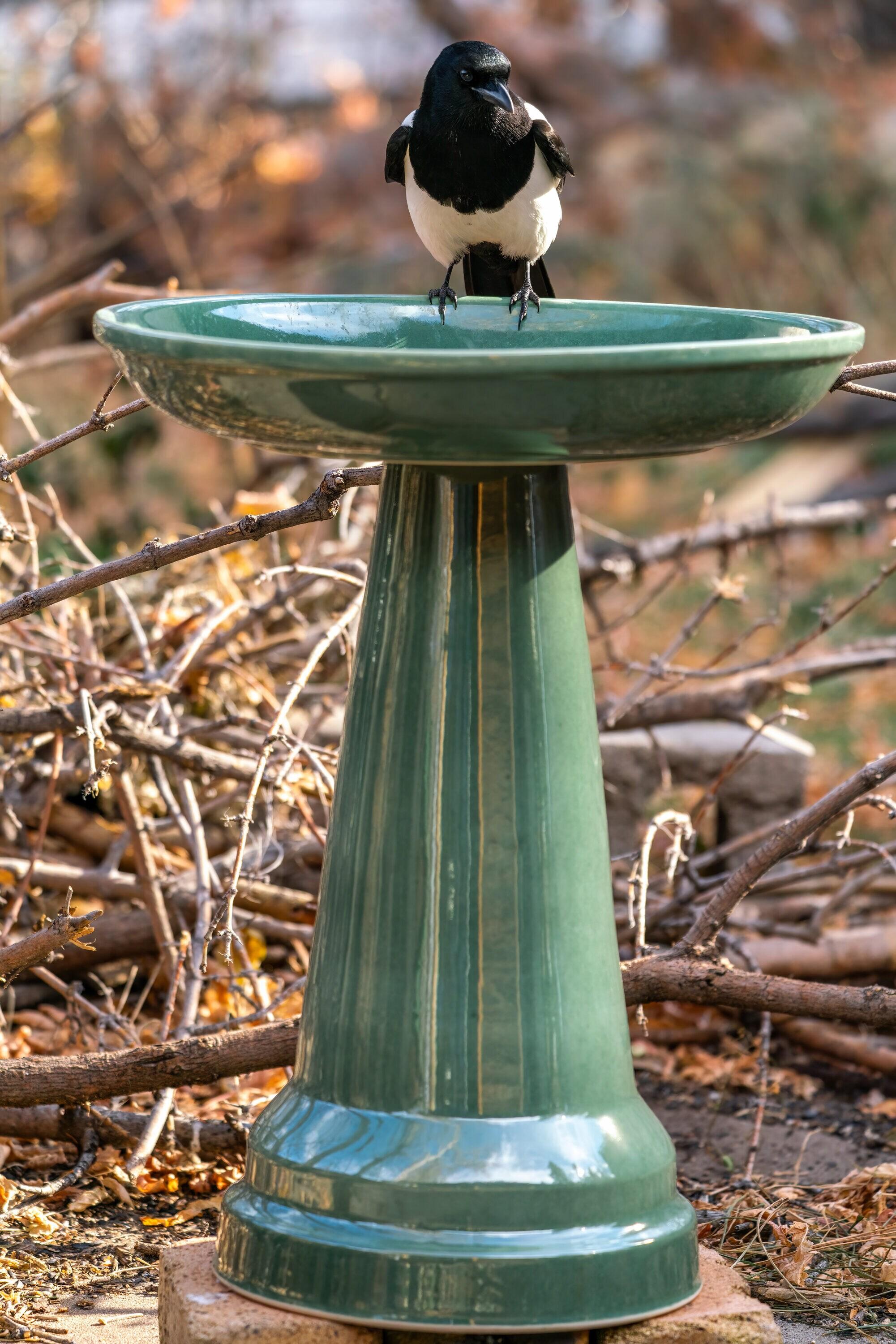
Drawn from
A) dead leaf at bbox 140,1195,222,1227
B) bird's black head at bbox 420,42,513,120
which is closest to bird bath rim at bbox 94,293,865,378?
bird's black head at bbox 420,42,513,120

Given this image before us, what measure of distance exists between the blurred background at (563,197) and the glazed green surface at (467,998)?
155cm

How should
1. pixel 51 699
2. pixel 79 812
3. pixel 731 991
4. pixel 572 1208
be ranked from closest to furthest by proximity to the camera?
pixel 572 1208
pixel 731 991
pixel 51 699
pixel 79 812

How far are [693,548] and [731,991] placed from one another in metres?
1.82

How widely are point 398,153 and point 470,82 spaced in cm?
23

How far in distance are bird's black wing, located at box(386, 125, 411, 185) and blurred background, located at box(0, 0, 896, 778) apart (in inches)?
33.4

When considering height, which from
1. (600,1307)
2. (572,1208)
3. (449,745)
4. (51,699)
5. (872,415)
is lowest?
(600,1307)

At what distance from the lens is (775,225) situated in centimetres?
1079

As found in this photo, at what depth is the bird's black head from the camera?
2.60 m

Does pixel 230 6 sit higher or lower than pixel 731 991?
higher

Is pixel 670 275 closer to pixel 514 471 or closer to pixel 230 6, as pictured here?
pixel 230 6

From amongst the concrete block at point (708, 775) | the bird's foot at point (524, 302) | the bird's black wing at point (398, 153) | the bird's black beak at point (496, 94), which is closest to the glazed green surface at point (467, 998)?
the bird's foot at point (524, 302)

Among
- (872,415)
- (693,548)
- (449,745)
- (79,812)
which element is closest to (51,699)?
(79,812)

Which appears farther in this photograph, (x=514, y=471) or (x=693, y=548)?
(x=693, y=548)

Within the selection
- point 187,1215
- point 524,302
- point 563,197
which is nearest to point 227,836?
point 187,1215
